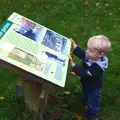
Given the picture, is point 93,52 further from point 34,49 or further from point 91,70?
point 34,49

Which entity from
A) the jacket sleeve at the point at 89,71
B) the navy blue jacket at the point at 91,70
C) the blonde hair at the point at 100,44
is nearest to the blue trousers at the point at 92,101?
the navy blue jacket at the point at 91,70

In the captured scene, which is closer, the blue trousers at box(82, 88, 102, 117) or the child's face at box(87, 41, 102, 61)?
the child's face at box(87, 41, 102, 61)

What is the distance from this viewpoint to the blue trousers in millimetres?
5250

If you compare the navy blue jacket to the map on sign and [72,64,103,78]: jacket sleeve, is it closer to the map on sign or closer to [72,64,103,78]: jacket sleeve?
[72,64,103,78]: jacket sleeve

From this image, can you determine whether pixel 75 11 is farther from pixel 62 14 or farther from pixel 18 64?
pixel 18 64

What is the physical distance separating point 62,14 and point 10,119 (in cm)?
435

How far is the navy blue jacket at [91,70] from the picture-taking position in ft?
15.8

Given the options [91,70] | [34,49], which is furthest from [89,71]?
[34,49]

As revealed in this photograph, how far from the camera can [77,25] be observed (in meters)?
8.71

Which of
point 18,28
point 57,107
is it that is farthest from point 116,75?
point 18,28

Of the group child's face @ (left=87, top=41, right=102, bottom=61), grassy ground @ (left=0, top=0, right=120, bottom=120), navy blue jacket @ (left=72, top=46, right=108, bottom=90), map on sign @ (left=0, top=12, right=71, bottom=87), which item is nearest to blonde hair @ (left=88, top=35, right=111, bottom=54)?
child's face @ (left=87, top=41, right=102, bottom=61)

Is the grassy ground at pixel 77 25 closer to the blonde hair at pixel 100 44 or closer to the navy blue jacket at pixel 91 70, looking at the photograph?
the navy blue jacket at pixel 91 70

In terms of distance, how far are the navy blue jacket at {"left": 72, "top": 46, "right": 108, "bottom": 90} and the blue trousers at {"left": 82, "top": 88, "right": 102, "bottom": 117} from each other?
8 cm

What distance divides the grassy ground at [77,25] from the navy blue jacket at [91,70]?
0.74 m
